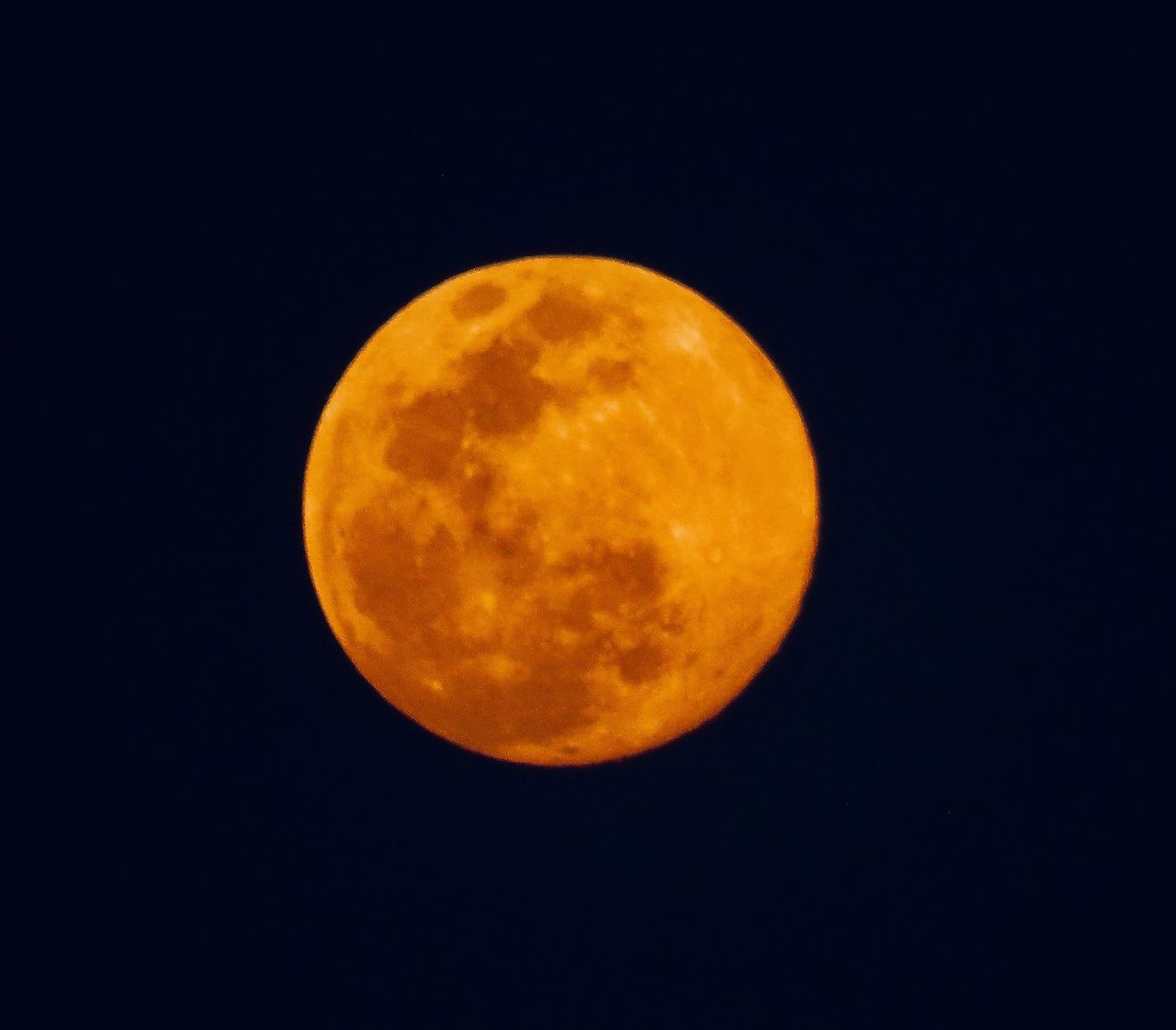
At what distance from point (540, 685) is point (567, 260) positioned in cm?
313

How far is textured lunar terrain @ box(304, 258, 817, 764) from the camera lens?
195 inches

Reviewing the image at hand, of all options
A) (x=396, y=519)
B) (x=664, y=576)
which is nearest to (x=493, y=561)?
(x=396, y=519)

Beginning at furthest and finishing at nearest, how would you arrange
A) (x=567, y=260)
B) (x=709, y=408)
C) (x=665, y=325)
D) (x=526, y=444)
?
(x=567, y=260) → (x=665, y=325) → (x=709, y=408) → (x=526, y=444)

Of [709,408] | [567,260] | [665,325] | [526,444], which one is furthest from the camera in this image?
[567,260]

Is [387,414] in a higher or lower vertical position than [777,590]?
higher

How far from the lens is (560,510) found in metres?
4.90

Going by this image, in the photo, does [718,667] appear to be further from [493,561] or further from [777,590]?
[493,561]

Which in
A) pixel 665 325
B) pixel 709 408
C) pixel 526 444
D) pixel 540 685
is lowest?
pixel 540 685

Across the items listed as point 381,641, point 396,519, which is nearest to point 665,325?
point 396,519

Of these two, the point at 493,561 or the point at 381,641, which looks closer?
the point at 493,561

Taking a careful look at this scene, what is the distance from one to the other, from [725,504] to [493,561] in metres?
1.50

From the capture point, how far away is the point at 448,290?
5941 mm

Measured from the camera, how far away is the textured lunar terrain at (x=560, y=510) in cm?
496

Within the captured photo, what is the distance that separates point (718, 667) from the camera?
5.62 metres
